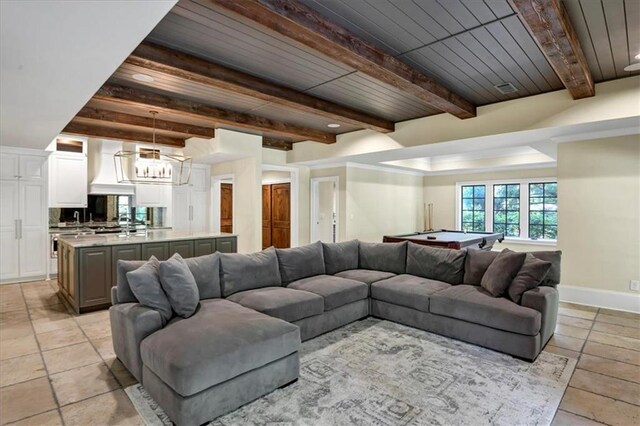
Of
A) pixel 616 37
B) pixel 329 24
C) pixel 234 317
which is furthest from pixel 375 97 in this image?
pixel 234 317

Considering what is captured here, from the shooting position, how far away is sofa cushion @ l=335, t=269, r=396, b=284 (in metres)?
4.26

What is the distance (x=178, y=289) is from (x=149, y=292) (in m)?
0.21

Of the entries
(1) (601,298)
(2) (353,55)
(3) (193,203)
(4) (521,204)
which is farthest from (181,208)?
(4) (521,204)

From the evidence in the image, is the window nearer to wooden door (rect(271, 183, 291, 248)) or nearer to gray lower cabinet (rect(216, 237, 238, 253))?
wooden door (rect(271, 183, 291, 248))

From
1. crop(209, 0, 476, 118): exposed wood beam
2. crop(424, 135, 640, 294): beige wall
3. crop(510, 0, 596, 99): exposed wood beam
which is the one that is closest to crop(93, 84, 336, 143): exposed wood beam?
crop(209, 0, 476, 118): exposed wood beam

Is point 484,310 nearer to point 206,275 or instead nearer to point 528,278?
point 528,278

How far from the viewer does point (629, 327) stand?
3.84 metres

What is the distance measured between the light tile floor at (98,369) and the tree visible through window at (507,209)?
4123mm

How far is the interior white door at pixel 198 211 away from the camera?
8070 millimetres

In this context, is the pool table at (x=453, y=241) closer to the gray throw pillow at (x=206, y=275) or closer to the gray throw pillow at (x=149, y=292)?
the gray throw pillow at (x=206, y=275)

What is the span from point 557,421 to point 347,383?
1361 millimetres

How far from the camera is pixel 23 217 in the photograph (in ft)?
19.4

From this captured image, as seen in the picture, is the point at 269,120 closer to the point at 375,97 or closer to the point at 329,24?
the point at 375,97

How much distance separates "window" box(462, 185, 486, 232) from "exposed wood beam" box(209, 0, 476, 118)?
227 inches
